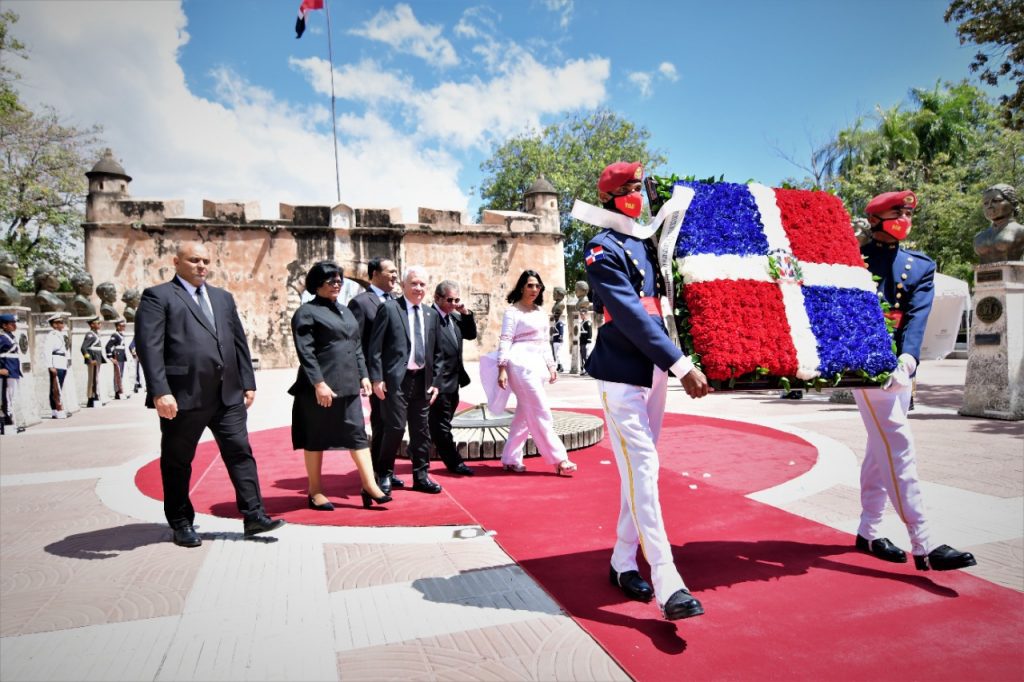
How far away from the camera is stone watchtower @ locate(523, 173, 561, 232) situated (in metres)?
27.9

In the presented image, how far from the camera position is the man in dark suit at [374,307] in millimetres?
5199

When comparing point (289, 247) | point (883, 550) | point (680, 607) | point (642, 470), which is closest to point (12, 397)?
point (642, 470)

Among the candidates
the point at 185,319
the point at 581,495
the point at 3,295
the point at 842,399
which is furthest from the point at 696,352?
the point at 3,295

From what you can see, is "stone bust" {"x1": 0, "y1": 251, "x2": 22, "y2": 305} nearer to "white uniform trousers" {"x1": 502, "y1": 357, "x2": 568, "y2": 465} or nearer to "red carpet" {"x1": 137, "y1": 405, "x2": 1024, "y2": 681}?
"red carpet" {"x1": 137, "y1": 405, "x2": 1024, "y2": 681}

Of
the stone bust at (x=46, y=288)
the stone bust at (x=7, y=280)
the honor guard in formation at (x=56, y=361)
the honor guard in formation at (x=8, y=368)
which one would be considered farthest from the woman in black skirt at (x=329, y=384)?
the stone bust at (x=46, y=288)

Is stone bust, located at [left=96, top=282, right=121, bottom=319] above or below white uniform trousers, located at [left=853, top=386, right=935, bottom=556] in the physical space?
above

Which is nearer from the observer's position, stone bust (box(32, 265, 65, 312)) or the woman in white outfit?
the woman in white outfit

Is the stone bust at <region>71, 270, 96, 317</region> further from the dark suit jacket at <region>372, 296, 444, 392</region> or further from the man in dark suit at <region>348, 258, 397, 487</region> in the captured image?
the dark suit jacket at <region>372, 296, 444, 392</region>

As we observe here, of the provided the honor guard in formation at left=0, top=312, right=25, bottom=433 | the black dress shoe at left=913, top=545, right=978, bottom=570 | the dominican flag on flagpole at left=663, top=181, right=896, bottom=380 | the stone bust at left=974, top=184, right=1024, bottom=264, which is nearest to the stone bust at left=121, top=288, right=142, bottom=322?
the honor guard in formation at left=0, top=312, right=25, bottom=433

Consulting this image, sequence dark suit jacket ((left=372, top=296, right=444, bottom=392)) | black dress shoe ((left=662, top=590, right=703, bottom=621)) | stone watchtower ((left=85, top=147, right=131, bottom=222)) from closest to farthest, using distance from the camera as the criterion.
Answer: black dress shoe ((left=662, top=590, right=703, bottom=621)) < dark suit jacket ((left=372, top=296, right=444, bottom=392)) < stone watchtower ((left=85, top=147, right=131, bottom=222))

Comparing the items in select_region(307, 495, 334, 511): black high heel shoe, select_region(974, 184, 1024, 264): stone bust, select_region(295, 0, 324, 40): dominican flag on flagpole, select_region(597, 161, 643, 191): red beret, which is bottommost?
select_region(307, 495, 334, 511): black high heel shoe

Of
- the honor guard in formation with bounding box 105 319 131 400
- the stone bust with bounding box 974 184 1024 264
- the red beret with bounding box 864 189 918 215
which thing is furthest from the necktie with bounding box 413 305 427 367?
the honor guard in formation with bounding box 105 319 131 400

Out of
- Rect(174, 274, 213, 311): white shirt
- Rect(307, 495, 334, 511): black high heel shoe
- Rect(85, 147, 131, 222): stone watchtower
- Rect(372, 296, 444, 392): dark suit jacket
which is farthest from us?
Rect(85, 147, 131, 222): stone watchtower

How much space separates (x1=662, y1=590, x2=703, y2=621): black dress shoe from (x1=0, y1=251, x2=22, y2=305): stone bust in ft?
37.7
